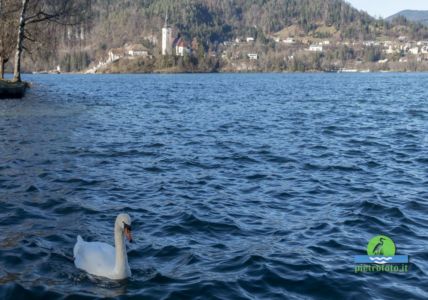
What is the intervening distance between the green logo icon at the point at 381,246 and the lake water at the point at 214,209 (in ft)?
0.64

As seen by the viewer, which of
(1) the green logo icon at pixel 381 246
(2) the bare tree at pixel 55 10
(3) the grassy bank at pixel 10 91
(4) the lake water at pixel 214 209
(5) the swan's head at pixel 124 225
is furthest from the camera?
(2) the bare tree at pixel 55 10

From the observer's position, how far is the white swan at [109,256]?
29.0ft

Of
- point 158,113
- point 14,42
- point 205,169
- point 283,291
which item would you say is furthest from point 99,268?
point 14,42

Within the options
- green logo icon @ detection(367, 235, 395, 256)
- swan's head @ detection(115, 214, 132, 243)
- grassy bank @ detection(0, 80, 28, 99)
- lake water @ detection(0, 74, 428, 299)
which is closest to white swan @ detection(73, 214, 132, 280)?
swan's head @ detection(115, 214, 132, 243)

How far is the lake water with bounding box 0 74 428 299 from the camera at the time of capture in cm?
893

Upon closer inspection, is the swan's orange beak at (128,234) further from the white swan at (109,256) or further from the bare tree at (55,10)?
the bare tree at (55,10)

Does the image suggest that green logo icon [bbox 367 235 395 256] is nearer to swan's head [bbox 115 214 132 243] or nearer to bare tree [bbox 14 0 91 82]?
swan's head [bbox 115 214 132 243]

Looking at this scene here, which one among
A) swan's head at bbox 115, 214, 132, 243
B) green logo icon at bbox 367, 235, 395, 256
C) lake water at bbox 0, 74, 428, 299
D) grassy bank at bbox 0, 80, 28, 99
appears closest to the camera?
lake water at bbox 0, 74, 428, 299

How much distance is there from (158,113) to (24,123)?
45.3 feet

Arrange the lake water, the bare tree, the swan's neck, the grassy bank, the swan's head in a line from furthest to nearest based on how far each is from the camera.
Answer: the bare tree
the grassy bank
the swan's head
the lake water
the swan's neck

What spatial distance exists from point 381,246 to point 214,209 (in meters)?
4.55

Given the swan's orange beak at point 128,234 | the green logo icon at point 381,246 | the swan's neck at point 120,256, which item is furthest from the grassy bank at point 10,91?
the green logo icon at point 381,246

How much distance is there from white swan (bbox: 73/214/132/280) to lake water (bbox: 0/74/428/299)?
0.59 feet

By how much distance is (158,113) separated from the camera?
40250 millimetres
